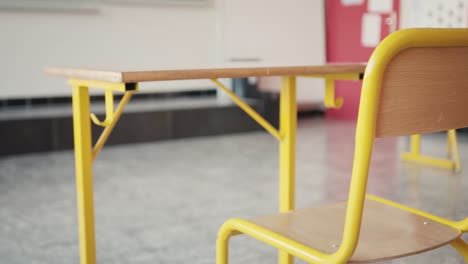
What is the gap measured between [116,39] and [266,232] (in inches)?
159

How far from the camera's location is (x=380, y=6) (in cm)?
569

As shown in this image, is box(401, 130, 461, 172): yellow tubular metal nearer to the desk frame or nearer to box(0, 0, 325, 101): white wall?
box(0, 0, 325, 101): white wall

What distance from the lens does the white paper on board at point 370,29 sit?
5.72 metres

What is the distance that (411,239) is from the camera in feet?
3.46

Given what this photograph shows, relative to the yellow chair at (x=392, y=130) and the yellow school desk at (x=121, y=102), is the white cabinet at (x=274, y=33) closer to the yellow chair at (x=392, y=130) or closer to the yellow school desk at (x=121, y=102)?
the yellow school desk at (x=121, y=102)

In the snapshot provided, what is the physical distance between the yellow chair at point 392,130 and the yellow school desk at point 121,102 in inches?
15.1

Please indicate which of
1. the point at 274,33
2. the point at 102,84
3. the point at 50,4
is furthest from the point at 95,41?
the point at 102,84

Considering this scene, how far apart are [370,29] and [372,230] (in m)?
4.97

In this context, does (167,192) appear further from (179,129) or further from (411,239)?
(411,239)

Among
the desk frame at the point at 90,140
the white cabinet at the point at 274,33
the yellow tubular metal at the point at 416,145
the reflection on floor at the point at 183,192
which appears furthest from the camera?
the white cabinet at the point at 274,33

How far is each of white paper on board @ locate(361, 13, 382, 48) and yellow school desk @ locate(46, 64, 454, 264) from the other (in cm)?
416

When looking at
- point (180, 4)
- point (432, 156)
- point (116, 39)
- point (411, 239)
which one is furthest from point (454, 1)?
point (411, 239)

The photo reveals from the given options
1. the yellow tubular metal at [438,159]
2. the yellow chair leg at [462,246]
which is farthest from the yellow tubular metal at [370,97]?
the yellow tubular metal at [438,159]

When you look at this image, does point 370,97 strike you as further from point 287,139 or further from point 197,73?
point 287,139
